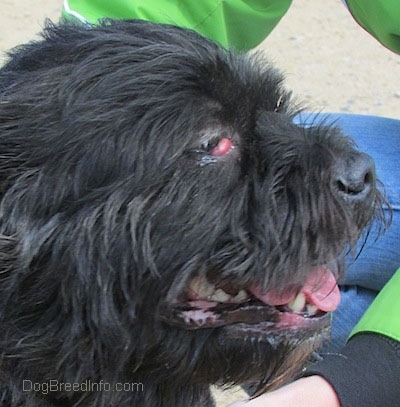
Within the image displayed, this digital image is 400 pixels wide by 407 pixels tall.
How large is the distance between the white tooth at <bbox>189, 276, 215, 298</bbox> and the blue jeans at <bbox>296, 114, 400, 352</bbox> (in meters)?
0.74

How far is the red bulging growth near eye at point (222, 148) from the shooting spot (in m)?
1.70

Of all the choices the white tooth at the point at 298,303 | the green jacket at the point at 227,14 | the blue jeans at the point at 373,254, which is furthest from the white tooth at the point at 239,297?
the green jacket at the point at 227,14

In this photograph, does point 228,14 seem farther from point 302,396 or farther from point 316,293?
point 302,396

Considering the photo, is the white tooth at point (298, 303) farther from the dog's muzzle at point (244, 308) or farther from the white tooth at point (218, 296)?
the white tooth at point (218, 296)

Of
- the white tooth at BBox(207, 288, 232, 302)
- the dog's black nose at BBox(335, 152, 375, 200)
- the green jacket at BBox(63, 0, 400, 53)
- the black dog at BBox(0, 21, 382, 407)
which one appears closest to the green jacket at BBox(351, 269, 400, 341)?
the black dog at BBox(0, 21, 382, 407)

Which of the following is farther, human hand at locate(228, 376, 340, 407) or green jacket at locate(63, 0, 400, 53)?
green jacket at locate(63, 0, 400, 53)

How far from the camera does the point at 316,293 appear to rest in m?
1.87

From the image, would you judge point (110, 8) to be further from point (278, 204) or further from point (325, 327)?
point (325, 327)

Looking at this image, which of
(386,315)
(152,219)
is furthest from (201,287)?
(386,315)

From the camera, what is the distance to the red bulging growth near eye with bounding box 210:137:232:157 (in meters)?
1.70

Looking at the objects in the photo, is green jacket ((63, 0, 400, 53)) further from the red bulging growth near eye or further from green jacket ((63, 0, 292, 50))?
the red bulging growth near eye

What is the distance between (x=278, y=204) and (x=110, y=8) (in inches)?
39.8

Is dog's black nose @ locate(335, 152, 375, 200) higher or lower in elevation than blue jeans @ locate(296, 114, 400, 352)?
higher

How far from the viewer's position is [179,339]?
1729 millimetres
